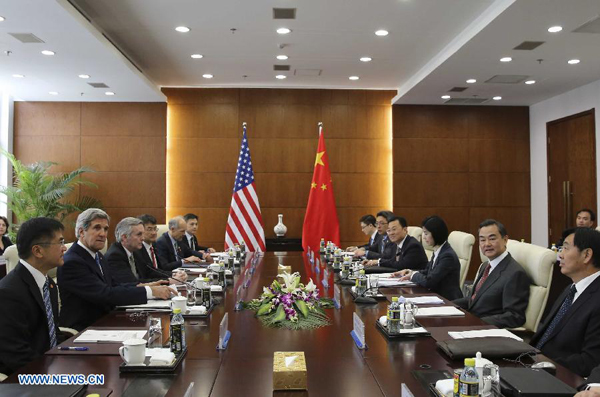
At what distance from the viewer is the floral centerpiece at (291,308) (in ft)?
8.66

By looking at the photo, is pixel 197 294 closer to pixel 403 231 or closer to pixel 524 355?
pixel 524 355

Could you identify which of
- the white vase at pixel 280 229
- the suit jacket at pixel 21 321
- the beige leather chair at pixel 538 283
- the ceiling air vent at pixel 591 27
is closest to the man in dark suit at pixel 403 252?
the beige leather chair at pixel 538 283

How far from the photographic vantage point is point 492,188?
31.0ft

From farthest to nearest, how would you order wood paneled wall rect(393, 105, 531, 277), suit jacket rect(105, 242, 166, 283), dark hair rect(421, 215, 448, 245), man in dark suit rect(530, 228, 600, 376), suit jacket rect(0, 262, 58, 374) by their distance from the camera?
wood paneled wall rect(393, 105, 531, 277) → dark hair rect(421, 215, 448, 245) → suit jacket rect(105, 242, 166, 283) → man in dark suit rect(530, 228, 600, 376) → suit jacket rect(0, 262, 58, 374)

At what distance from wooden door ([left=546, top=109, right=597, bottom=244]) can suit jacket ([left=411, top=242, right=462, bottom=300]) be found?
4.85 metres

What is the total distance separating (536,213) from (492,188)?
2.87 ft

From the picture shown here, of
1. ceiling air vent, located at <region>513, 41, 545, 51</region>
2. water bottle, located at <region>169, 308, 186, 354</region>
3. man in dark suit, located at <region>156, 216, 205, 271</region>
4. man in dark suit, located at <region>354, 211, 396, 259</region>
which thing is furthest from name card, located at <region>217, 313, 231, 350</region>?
ceiling air vent, located at <region>513, 41, 545, 51</region>

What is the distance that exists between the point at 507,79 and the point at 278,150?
Answer: 388 cm

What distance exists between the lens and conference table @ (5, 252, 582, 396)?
70.1 inches

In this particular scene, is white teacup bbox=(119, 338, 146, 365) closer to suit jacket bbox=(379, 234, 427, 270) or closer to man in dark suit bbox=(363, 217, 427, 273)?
man in dark suit bbox=(363, 217, 427, 273)

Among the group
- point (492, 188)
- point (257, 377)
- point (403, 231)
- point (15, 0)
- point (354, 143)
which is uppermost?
point (15, 0)

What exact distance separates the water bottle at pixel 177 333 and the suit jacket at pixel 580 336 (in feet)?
5.50

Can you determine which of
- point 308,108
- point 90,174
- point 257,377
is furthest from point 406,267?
point 90,174

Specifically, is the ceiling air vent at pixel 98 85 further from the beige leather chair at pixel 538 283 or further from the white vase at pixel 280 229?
the beige leather chair at pixel 538 283
